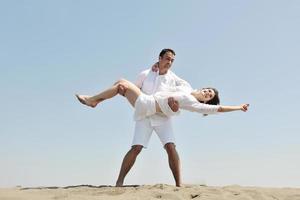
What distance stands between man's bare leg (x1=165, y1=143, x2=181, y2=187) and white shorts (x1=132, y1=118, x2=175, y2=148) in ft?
0.30

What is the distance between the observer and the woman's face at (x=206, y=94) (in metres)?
6.57

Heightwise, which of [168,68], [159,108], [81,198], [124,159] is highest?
[168,68]

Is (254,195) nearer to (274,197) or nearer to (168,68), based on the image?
(274,197)

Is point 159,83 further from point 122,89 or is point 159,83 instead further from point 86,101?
point 86,101

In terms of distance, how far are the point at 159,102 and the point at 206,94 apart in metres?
0.80

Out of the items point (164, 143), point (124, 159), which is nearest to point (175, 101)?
point (164, 143)

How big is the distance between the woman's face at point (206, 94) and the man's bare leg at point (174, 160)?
0.84 metres

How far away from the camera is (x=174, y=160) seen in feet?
21.2

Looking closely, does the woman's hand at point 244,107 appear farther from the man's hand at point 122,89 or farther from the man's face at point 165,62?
the man's hand at point 122,89

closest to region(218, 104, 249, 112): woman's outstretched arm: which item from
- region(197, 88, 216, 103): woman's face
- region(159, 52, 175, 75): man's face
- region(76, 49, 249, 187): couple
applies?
region(76, 49, 249, 187): couple

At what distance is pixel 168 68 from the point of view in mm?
6809

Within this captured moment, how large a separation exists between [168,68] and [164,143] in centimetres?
120

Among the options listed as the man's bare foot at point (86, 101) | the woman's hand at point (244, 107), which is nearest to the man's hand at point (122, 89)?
the man's bare foot at point (86, 101)

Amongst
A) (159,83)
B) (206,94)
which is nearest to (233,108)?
(206,94)
